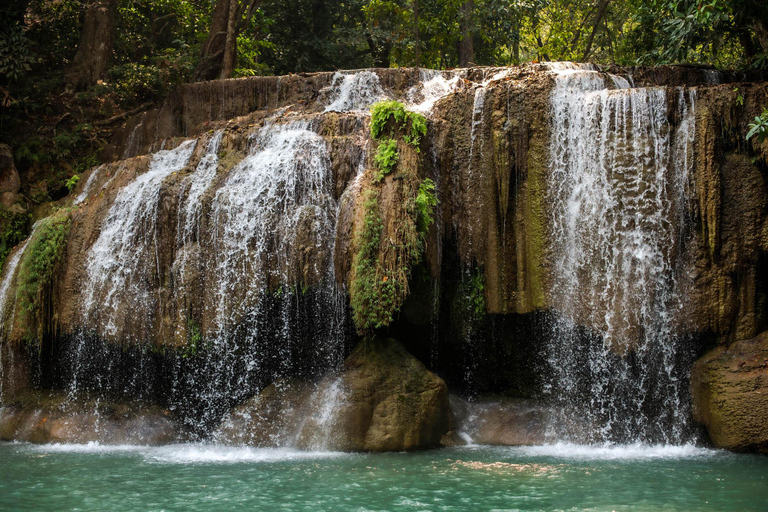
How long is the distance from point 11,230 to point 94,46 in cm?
601

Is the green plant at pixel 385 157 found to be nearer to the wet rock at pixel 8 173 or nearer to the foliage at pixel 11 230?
the foliage at pixel 11 230

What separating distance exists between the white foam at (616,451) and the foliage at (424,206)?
372cm

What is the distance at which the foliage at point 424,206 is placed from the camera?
38.3 feet

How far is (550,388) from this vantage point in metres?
12.0

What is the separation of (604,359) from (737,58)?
1475 centimetres

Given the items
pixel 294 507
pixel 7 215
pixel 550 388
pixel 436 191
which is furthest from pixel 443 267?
pixel 7 215

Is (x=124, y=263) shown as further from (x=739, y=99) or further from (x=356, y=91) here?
(x=739, y=99)

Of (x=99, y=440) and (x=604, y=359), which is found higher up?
(x=604, y=359)

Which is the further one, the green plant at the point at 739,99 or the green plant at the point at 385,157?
the green plant at the point at 385,157

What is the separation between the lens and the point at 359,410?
1080cm

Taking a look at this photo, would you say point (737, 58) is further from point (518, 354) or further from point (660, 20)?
point (518, 354)

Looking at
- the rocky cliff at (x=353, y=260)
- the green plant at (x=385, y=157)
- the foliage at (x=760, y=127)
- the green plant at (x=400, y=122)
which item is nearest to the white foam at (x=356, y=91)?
the rocky cliff at (x=353, y=260)

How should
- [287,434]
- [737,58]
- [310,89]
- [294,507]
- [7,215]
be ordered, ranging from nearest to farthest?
[294,507] < [287,434] < [7,215] < [310,89] < [737,58]

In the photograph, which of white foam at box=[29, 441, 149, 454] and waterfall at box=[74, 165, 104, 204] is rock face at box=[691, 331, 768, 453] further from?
waterfall at box=[74, 165, 104, 204]
